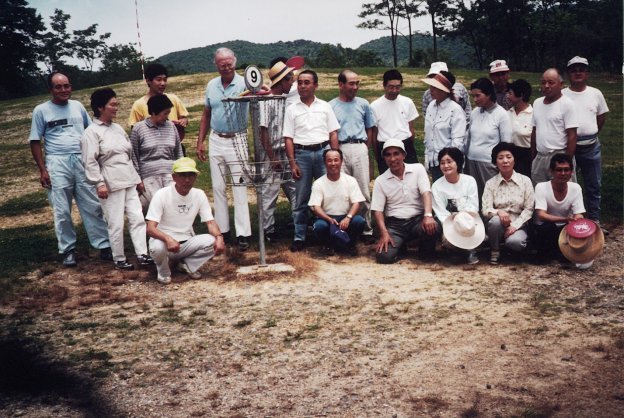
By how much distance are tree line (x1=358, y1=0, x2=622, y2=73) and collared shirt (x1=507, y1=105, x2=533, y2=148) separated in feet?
119

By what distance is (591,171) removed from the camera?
7090mm

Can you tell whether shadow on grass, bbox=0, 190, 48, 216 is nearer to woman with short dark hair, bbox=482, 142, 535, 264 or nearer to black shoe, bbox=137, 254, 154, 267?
black shoe, bbox=137, 254, 154, 267

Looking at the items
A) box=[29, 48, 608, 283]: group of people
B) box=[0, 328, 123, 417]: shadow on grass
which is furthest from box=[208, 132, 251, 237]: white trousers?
box=[0, 328, 123, 417]: shadow on grass

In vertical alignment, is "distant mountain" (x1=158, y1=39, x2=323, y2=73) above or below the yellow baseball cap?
above

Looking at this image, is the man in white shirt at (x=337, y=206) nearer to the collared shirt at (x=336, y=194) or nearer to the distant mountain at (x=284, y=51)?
the collared shirt at (x=336, y=194)

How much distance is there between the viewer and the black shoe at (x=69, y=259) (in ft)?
22.1

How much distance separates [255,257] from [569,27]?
128 ft

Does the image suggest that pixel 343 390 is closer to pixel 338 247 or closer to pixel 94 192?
pixel 338 247

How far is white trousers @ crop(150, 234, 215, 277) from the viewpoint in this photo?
6051 mm

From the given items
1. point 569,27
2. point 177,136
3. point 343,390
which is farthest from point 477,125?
point 569,27

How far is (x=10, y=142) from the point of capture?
1706cm

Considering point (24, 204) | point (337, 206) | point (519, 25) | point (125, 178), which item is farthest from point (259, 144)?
point (519, 25)

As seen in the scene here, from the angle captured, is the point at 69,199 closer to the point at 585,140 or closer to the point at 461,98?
the point at 461,98

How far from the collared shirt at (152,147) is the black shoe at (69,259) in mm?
1147
